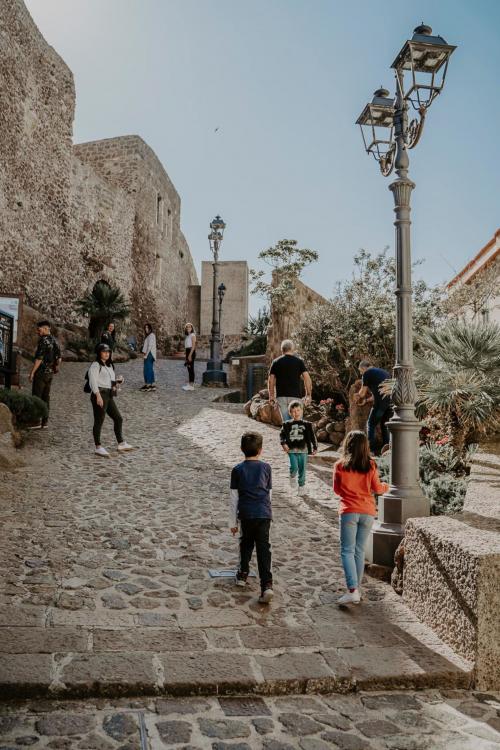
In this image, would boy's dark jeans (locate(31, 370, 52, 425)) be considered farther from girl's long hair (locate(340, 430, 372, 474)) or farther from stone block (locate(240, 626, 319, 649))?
stone block (locate(240, 626, 319, 649))

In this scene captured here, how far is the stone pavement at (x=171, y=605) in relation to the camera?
125 inches

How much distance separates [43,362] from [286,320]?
6415mm

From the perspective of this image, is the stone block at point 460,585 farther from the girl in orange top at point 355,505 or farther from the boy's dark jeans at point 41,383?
the boy's dark jeans at point 41,383

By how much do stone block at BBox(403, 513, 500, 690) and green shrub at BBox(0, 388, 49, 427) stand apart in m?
6.89

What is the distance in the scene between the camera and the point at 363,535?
4320 mm

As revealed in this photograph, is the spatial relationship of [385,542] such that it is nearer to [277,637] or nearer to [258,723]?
[277,637]

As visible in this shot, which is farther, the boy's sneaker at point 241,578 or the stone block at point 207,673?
the boy's sneaker at point 241,578

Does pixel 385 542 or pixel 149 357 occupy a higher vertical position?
pixel 149 357

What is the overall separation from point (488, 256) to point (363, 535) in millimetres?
15671

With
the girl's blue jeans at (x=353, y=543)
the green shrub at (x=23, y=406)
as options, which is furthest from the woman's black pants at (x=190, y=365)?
the girl's blue jeans at (x=353, y=543)

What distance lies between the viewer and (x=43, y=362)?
32.1 ft

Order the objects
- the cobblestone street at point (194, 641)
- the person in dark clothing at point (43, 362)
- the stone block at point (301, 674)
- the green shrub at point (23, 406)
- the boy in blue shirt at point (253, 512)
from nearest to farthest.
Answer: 1. the cobblestone street at point (194, 641)
2. the stone block at point (301, 674)
3. the boy in blue shirt at point (253, 512)
4. the green shrub at point (23, 406)
5. the person in dark clothing at point (43, 362)

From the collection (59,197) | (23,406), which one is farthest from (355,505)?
(59,197)

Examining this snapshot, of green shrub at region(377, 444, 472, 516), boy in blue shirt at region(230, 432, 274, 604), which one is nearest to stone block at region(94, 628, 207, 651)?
boy in blue shirt at region(230, 432, 274, 604)
